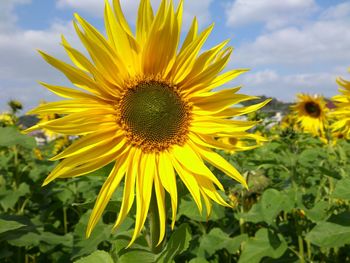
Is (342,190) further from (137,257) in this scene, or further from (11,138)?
(11,138)

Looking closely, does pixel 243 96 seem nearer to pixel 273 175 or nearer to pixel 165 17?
pixel 165 17

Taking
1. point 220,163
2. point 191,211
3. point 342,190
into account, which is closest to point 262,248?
point 191,211

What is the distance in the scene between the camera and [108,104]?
227 centimetres

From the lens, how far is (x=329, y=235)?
2.91 m

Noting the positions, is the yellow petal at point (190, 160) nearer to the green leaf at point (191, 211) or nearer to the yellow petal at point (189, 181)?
the yellow petal at point (189, 181)

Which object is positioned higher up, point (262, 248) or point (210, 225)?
point (210, 225)

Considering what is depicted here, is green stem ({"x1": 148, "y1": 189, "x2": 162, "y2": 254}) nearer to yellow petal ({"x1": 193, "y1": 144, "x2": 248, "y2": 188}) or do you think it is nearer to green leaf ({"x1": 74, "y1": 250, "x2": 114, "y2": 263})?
green leaf ({"x1": 74, "y1": 250, "x2": 114, "y2": 263})

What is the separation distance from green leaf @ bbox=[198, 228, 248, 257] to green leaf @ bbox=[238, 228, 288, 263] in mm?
100

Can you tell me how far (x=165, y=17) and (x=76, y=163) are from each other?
780 millimetres

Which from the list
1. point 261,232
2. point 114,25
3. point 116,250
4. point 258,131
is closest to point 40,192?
point 261,232

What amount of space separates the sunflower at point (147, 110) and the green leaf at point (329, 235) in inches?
40.5

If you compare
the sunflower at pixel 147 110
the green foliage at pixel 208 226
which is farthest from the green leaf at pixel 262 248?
the sunflower at pixel 147 110

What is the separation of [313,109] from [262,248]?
516cm

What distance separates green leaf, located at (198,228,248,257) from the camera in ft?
11.4
